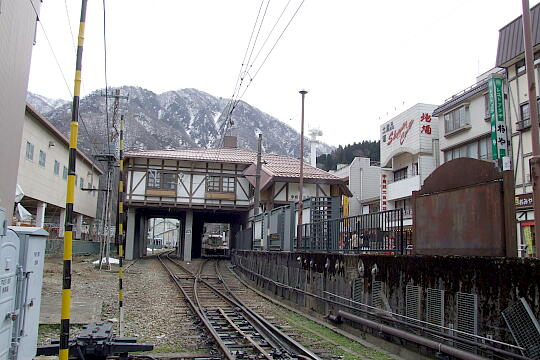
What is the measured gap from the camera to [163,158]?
36.9m

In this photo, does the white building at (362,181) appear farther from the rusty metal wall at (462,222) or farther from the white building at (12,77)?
the rusty metal wall at (462,222)

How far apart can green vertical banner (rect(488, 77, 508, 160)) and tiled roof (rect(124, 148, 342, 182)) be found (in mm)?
12570

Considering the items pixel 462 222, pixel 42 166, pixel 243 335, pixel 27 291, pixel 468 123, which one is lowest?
pixel 243 335

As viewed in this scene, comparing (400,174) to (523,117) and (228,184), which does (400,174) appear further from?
(523,117)

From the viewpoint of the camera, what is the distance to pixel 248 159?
39.2 metres

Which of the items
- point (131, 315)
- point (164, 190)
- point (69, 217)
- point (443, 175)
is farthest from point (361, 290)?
point (164, 190)

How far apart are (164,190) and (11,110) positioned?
2250 cm

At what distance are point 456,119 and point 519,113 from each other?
6.36 m

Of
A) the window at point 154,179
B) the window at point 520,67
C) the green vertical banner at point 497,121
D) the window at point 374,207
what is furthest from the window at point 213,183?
the window at point 520,67

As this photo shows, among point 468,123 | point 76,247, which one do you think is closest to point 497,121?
point 468,123

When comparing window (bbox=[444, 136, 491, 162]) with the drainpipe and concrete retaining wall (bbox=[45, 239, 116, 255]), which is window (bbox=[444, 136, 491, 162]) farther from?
concrete retaining wall (bbox=[45, 239, 116, 255])

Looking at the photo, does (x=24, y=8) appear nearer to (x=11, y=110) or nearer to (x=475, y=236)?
(x=11, y=110)

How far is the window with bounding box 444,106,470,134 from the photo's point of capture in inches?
1117

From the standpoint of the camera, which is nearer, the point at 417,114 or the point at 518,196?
the point at 518,196
